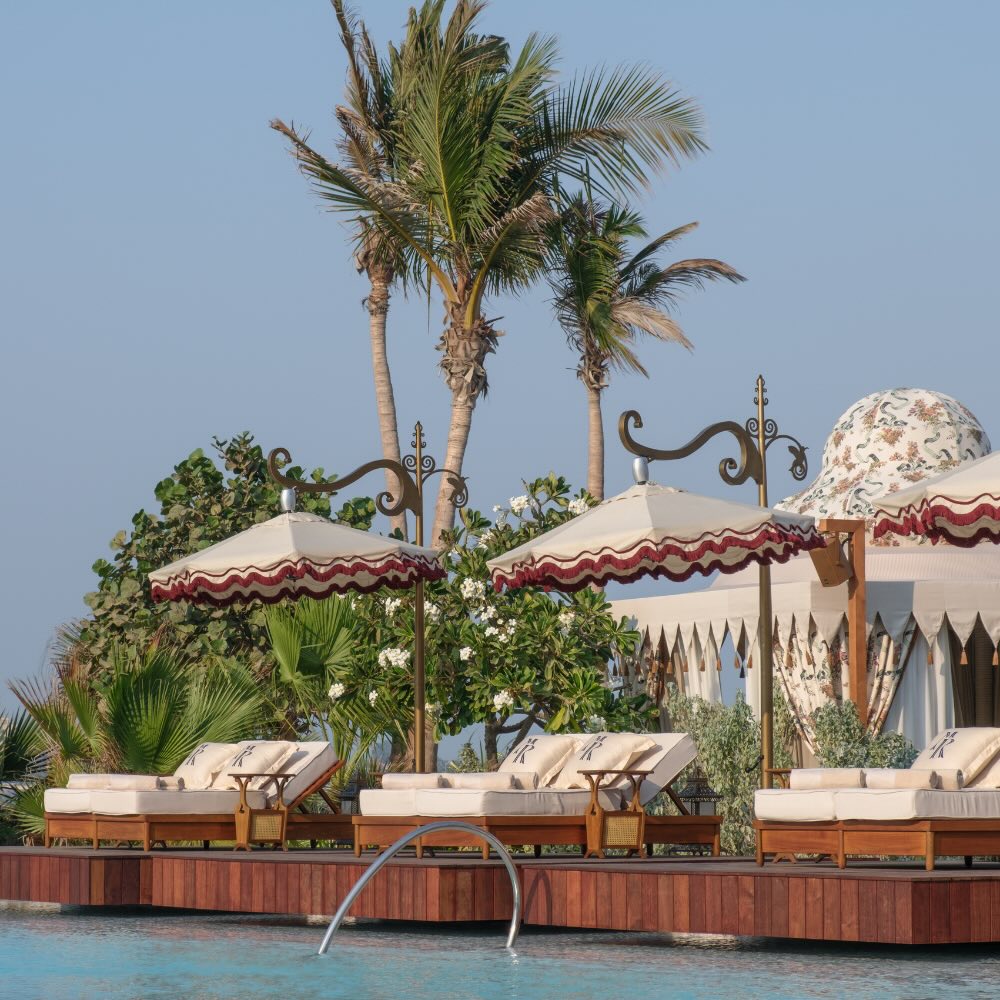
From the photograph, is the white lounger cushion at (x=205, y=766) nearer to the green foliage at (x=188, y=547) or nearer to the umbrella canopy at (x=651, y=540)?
the umbrella canopy at (x=651, y=540)

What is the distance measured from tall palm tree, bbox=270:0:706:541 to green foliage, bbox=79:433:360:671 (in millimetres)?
2239

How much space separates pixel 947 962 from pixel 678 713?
753cm

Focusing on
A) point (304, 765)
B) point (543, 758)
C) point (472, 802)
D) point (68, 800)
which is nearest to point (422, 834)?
point (472, 802)

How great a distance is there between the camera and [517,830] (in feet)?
41.1

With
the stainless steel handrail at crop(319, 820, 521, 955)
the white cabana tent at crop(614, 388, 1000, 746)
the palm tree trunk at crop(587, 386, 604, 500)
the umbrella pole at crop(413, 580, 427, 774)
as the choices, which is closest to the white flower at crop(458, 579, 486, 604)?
the white cabana tent at crop(614, 388, 1000, 746)

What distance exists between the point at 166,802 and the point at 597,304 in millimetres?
13707

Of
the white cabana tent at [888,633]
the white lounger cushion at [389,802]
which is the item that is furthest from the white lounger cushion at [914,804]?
the white cabana tent at [888,633]

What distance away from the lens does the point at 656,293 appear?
2809 centimetres

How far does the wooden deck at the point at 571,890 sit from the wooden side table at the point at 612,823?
→ 16cm

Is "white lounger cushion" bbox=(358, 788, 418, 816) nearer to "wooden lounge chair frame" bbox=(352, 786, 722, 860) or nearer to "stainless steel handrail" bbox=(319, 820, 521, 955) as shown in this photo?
"wooden lounge chair frame" bbox=(352, 786, 722, 860)

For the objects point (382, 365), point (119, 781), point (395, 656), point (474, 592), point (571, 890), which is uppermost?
point (382, 365)

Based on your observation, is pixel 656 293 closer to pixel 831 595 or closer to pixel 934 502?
pixel 831 595

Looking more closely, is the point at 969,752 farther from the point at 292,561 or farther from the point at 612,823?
the point at 292,561

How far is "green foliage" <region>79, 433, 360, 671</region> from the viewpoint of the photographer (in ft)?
73.3
